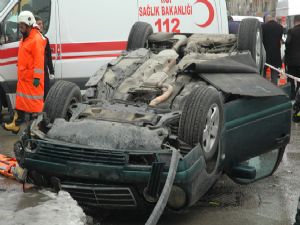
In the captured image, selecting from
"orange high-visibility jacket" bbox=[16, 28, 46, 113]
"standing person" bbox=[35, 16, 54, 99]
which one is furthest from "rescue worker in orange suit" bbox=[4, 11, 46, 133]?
"standing person" bbox=[35, 16, 54, 99]

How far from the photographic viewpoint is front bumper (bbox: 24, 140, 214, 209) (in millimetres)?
4941

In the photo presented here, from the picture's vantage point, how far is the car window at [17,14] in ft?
32.6

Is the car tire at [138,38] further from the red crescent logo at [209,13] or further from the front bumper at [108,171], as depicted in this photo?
the red crescent logo at [209,13]

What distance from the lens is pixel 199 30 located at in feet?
33.7

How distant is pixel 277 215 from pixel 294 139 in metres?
3.71

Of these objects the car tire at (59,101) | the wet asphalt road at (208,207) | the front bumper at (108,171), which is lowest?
the wet asphalt road at (208,207)

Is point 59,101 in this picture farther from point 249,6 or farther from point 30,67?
point 249,6

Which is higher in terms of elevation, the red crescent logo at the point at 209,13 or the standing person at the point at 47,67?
the red crescent logo at the point at 209,13

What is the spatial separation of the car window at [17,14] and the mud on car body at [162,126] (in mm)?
3256

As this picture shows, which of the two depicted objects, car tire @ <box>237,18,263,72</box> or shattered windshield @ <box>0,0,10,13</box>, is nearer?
car tire @ <box>237,18,263,72</box>

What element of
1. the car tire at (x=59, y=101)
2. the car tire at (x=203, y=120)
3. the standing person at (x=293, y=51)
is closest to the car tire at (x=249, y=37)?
the car tire at (x=203, y=120)

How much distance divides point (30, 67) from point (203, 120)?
14.5ft

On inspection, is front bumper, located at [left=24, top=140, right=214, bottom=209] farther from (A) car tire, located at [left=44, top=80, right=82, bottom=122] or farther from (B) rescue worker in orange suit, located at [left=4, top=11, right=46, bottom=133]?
(B) rescue worker in orange suit, located at [left=4, top=11, right=46, bottom=133]

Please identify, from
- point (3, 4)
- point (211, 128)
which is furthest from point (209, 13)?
point (211, 128)
